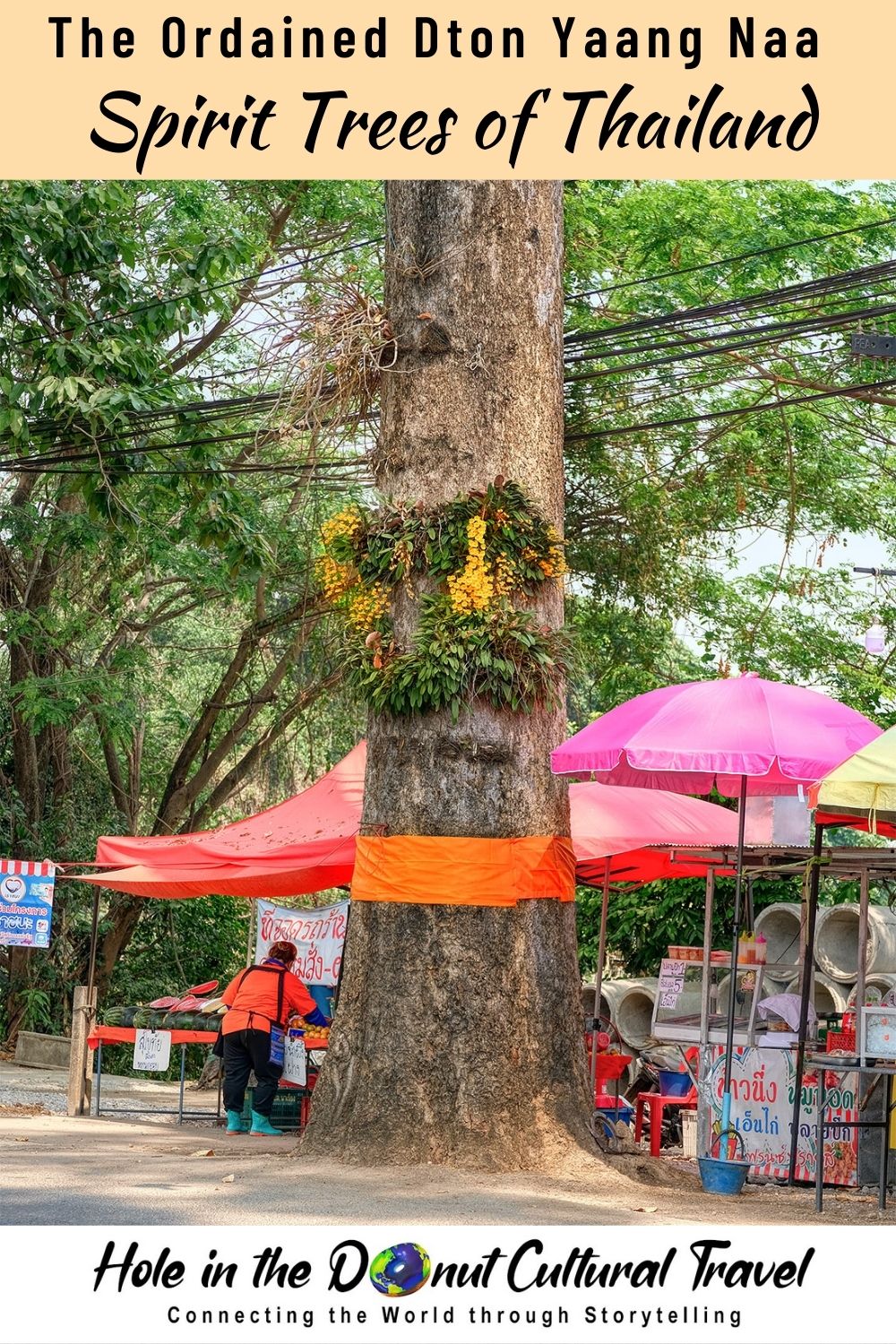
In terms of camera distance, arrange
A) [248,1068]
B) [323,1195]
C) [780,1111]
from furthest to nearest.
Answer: [248,1068]
[780,1111]
[323,1195]

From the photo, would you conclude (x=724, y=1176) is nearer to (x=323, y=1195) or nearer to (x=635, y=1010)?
(x=323, y=1195)

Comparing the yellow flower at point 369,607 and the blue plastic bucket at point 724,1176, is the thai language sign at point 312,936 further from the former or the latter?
the blue plastic bucket at point 724,1176

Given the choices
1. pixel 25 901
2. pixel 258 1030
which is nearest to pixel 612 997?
pixel 258 1030

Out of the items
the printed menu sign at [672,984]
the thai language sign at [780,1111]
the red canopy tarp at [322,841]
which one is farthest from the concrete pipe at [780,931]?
the thai language sign at [780,1111]

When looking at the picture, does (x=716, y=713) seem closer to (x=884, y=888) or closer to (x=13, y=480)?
(x=884, y=888)

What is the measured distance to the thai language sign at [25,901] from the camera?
46.1 feet

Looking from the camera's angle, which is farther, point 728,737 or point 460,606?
point 460,606

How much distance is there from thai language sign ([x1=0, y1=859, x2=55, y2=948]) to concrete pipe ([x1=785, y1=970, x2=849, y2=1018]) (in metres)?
5.99

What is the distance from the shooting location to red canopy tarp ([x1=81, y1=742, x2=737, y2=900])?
12.0 metres

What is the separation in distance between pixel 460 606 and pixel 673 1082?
6.22m

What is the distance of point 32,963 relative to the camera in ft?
72.3

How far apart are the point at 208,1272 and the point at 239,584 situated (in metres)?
12.8

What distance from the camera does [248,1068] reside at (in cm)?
1197
